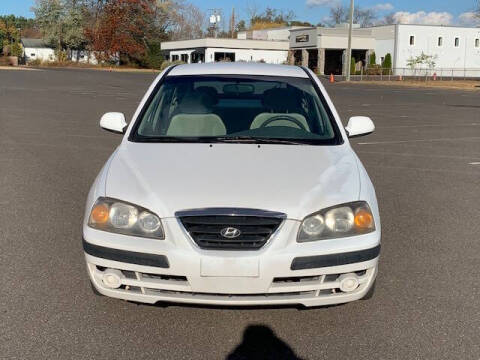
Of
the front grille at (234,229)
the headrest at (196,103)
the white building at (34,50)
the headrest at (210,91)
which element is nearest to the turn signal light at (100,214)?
the front grille at (234,229)

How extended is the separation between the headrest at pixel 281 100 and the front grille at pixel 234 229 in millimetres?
1941

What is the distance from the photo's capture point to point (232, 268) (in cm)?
335

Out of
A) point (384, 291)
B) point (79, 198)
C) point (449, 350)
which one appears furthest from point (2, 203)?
point (449, 350)

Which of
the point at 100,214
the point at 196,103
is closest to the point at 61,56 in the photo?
the point at 196,103

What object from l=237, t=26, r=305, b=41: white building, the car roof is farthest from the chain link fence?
the car roof

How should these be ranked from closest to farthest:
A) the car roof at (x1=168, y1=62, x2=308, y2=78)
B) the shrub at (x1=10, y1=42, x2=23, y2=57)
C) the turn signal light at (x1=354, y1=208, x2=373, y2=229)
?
the turn signal light at (x1=354, y1=208, x2=373, y2=229) < the car roof at (x1=168, y1=62, x2=308, y2=78) < the shrub at (x1=10, y1=42, x2=23, y2=57)

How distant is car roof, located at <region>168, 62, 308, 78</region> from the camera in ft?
17.7

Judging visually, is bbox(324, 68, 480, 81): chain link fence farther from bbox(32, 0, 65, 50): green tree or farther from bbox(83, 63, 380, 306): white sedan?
bbox(83, 63, 380, 306): white sedan

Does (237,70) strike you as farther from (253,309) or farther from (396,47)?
(396,47)

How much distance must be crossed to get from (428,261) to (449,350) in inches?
66.7

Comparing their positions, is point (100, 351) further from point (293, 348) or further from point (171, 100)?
point (171, 100)

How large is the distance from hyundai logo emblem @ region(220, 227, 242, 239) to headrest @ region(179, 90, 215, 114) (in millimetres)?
1845

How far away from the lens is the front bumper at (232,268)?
3.37m

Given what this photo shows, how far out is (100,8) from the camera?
3718 inches
